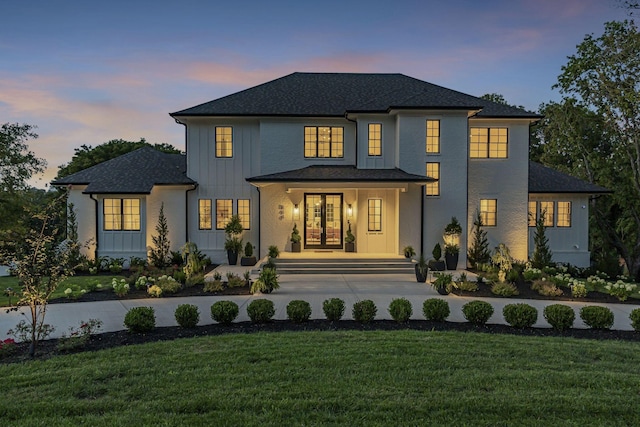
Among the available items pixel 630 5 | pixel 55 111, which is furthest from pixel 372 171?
pixel 55 111

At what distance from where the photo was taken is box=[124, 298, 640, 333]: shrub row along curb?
24.1 feet

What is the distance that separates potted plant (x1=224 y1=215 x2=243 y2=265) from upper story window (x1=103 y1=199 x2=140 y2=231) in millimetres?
4363

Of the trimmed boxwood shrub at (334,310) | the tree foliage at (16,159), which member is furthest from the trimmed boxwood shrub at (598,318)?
the tree foliage at (16,159)

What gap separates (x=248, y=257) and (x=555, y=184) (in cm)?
1549

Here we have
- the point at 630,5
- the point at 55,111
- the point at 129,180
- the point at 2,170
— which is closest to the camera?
the point at 630,5

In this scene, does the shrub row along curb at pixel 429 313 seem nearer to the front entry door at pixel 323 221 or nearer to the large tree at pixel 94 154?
the front entry door at pixel 323 221

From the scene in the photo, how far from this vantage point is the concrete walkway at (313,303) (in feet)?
26.3

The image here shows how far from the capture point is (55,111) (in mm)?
22312

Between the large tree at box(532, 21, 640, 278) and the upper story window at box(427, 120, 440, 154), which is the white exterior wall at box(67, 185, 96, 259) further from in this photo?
the large tree at box(532, 21, 640, 278)

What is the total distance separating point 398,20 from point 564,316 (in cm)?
1367

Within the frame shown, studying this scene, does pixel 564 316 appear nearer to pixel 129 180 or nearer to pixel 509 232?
pixel 509 232

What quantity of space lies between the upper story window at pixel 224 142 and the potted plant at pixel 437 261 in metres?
10.2

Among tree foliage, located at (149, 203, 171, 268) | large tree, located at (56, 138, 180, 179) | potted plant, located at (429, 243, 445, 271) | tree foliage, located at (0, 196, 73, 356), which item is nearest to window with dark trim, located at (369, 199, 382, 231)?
potted plant, located at (429, 243, 445, 271)

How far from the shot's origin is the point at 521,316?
24.3 ft
